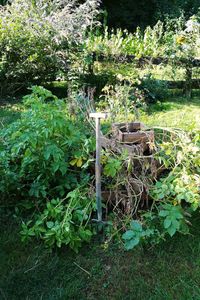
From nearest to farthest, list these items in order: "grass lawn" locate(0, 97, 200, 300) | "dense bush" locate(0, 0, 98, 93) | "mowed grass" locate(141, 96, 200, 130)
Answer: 1. "grass lawn" locate(0, 97, 200, 300)
2. "mowed grass" locate(141, 96, 200, 130)
3. "dense bush" locate(0, 0, 98, 93)

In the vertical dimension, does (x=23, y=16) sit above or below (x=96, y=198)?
above

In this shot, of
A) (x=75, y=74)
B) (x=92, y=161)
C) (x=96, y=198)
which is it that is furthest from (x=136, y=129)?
(x=75, y=74)

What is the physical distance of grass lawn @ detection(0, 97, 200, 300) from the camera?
2467 millimetres

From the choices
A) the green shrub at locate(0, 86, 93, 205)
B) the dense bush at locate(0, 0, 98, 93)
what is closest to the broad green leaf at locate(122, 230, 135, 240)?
the green shrub at locate(0, 86, 93, 205)

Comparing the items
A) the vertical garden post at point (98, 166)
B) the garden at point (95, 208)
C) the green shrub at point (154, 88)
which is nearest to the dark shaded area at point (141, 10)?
the green shrub at point (154, 88)

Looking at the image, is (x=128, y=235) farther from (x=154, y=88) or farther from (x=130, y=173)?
(x=154, y=88)

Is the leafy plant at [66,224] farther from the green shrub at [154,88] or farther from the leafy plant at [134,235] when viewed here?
the green shrub at [154,88]

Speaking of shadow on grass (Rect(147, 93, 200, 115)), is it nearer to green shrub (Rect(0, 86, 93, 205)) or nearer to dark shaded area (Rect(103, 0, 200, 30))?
green shrub (Rect(0, 86, 93, 205))

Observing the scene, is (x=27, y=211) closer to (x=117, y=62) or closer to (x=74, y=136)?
(x=74, y=136)

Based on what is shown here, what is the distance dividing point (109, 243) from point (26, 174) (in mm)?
935

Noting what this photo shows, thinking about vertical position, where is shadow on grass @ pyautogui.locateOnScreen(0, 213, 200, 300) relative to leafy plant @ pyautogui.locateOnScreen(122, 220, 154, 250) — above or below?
below

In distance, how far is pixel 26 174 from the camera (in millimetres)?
3258

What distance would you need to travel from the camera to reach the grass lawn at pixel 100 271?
2467 mm

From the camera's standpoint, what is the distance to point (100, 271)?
104 inches
